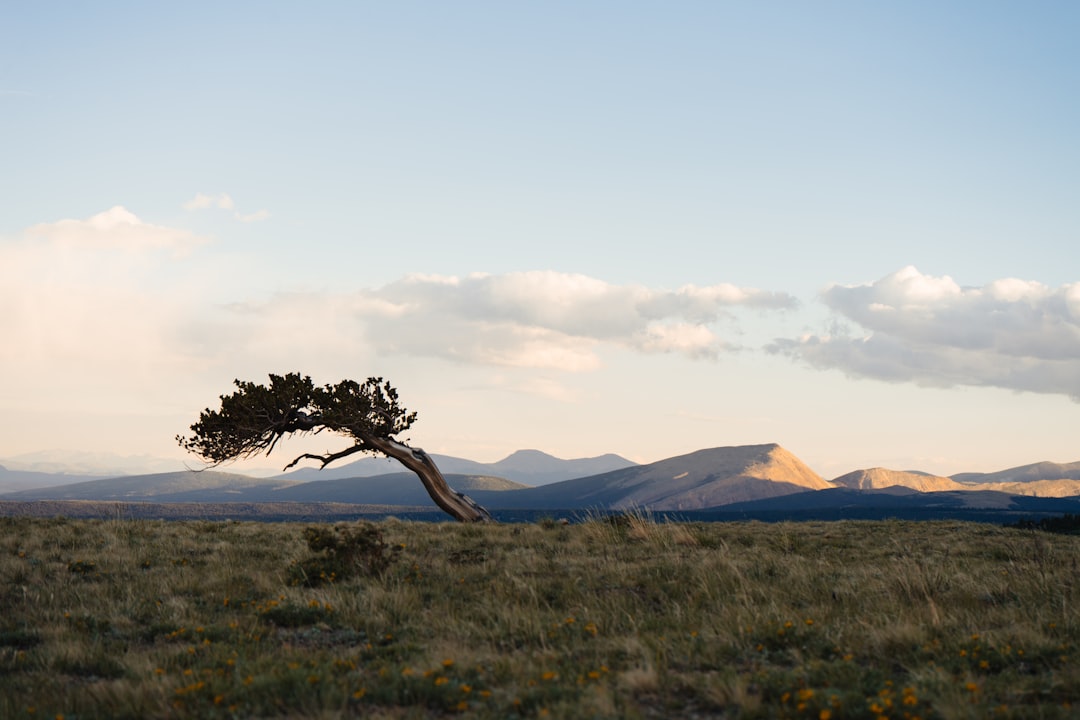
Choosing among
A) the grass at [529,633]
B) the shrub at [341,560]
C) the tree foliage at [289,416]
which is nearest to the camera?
the grass at [529,633]

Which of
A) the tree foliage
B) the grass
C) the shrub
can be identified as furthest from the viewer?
the tree foliage

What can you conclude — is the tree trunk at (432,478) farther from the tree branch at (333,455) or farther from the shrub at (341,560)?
the shrub at (341,560)

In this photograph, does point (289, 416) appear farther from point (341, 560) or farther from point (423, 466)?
point (341, 560)

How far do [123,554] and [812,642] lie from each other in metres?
13.0

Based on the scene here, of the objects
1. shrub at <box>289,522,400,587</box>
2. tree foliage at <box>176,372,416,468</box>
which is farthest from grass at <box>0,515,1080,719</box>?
tree foliage at <box>176,372,416,468</box>

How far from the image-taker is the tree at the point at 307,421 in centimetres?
2598

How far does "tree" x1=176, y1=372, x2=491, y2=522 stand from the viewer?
1023 inches

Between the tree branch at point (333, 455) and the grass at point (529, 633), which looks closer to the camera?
the grass at point (529, 633)

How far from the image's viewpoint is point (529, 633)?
28.3ft

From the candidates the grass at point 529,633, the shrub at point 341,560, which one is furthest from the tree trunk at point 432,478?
the shrub at point 341,560

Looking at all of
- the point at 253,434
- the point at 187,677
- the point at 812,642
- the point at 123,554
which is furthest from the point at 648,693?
the point at 253,434

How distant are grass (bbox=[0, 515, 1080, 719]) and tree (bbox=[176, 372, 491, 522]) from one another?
1007cm

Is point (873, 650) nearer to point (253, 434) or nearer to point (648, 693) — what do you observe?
point (648, 693)

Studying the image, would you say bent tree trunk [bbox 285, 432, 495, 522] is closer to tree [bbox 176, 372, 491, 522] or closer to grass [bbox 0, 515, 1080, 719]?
tree [bbox 176, 372, 491, 522]
